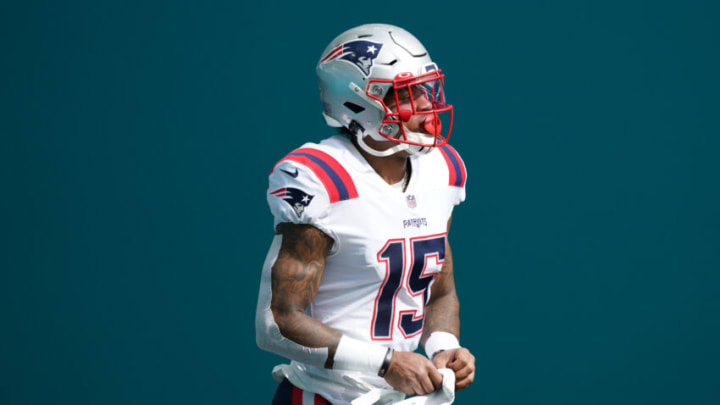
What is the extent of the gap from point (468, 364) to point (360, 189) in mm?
509

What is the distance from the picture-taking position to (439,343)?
282cm

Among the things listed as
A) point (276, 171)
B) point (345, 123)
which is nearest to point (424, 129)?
point (345, 123)

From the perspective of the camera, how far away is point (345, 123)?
273 cm

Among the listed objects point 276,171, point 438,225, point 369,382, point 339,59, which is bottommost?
point 369,382

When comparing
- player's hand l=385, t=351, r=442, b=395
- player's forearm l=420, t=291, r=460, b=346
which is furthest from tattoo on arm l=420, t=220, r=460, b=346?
player's hand l=385, t=351, r=442, b=395

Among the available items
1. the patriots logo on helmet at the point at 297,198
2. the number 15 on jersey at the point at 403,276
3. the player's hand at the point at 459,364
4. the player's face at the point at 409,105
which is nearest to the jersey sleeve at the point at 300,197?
the patriots logo on helmet at the point at 297,198

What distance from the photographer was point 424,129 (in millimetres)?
2680

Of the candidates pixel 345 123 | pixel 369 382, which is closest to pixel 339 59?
pixel 345 123

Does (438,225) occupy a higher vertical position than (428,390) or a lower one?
higher

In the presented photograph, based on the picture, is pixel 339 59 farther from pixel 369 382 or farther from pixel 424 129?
pixel 369 382

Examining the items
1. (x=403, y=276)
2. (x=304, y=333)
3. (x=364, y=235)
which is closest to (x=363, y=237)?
(x=364, y=235)

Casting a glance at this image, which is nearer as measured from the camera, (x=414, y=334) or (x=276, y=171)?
(x=276, y=171)

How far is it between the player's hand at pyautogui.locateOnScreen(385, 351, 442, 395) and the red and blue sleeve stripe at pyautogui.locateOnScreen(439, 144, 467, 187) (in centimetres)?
51

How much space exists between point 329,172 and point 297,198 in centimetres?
11
